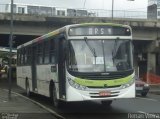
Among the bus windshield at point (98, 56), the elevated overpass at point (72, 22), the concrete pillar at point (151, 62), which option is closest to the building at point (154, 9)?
the elevated overpass at point (72, 22)

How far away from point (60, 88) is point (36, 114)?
1648 mm

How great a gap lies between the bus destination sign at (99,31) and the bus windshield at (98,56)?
0.88 ft

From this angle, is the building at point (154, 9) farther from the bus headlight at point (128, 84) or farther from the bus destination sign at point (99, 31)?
the bus headlight at point (128, 84)

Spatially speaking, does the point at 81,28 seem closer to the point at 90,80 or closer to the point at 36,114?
the point at 90,80

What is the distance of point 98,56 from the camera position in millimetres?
17031

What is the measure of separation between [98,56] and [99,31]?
3.28ft

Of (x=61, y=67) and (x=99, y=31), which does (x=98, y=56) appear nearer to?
Answer: (x=99, y=31)


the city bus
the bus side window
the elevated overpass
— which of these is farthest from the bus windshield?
the elevated overpass

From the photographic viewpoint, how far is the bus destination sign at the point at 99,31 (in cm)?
1741

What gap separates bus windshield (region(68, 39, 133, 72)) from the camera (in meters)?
16.9

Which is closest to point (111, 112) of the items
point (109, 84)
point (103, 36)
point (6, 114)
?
point (109, 84)

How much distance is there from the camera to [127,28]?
17812 millimetres

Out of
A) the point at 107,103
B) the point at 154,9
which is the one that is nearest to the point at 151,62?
the point at 154,9

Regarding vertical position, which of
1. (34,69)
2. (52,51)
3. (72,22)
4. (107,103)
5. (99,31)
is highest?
(72,22)
